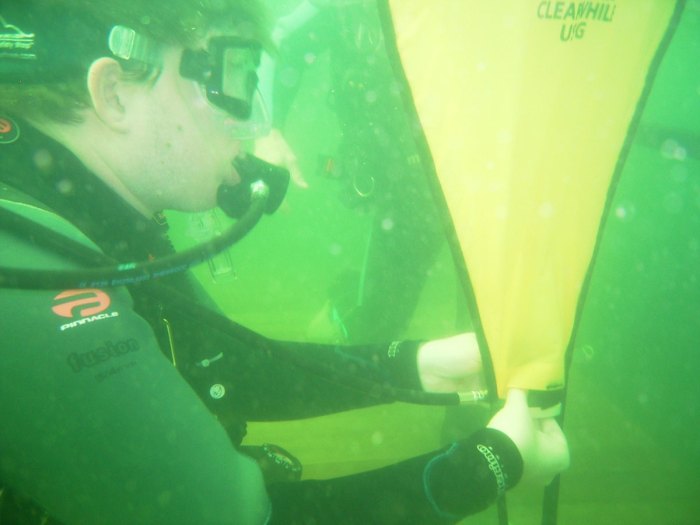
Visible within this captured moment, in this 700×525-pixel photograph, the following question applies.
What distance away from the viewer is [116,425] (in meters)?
0.77

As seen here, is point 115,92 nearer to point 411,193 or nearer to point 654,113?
point 411,193

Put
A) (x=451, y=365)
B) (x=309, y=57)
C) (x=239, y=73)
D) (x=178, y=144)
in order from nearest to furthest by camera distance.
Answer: (x=178, y=144) < (x=239, y=73) < (x=451, y=365) < (x=309, y=57)

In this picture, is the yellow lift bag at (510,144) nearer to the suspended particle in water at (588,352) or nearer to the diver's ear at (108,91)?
the diver's ear at (108,91)

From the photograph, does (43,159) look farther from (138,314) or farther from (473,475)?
(473,475)

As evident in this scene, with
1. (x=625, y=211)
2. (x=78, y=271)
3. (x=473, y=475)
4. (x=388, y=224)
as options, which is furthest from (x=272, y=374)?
(x=625, y=211)

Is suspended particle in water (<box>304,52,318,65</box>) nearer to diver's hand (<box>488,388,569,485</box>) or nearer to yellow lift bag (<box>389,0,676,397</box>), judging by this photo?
yellow lift bag (<box>389,0,676,397</box>)

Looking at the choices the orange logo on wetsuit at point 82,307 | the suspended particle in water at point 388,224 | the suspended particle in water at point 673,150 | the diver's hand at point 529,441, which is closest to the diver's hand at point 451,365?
the diver's hand at point 529,441

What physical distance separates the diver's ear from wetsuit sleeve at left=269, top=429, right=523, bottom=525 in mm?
1106

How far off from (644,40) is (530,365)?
1.07 meters

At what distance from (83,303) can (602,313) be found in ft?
12.9

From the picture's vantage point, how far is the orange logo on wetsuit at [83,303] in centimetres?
79

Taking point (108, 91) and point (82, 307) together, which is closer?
point (82, 307)

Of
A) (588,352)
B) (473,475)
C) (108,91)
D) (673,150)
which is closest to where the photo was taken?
(473,475)

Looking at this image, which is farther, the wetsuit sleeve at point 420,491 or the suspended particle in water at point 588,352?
the suspended particle in water at point 588,352
